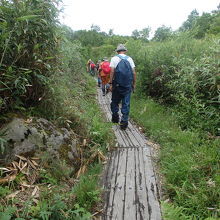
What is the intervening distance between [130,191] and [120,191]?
14 cm

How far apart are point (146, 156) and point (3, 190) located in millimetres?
2515

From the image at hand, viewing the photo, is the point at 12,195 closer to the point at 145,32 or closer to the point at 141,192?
the point at 141,192

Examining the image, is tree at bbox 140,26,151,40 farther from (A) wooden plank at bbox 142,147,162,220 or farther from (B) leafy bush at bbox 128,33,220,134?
(A) wooden plank at bbox 142,147,162,220

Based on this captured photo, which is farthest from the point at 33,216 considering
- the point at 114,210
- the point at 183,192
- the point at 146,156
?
the point at 146,156

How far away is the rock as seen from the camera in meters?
2.82

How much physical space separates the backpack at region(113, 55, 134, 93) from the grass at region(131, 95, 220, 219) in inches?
52.0

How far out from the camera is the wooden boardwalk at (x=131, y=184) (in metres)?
2.55

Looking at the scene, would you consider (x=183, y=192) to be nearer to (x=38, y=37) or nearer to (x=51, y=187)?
(x=51, y=187)

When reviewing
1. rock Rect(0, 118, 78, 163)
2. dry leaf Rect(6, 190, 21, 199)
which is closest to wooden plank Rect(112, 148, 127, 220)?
rock Rect(0, 118, 78, 163)

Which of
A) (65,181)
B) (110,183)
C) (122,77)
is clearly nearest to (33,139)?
(65,181)

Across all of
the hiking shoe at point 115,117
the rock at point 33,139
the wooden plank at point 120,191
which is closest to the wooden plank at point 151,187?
the wooden plank at point 120,191

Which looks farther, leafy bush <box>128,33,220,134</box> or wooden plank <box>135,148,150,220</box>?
leafy bush <box>128,33,220,134</box>

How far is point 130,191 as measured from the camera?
2930 mm

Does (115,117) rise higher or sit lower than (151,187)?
higher
